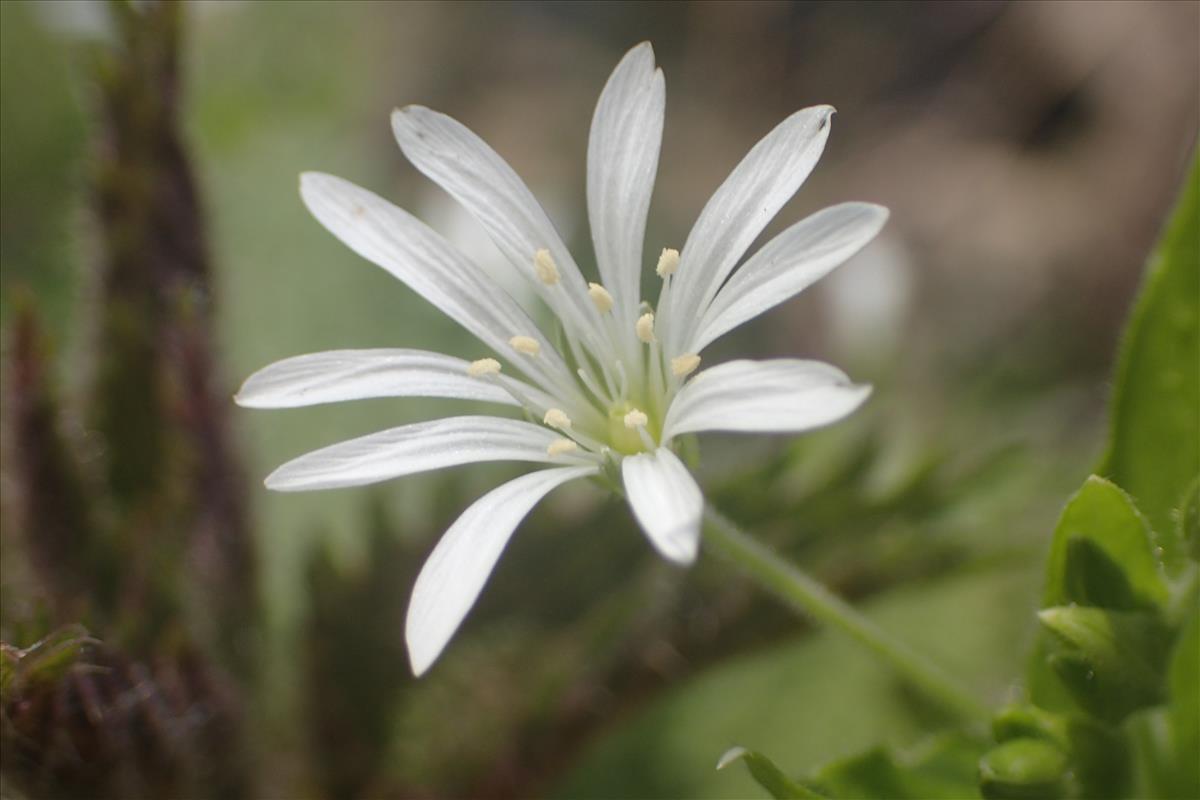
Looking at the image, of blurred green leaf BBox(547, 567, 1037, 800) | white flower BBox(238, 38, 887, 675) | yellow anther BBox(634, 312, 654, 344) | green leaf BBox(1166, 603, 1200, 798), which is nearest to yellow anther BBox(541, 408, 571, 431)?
white flower BBox(238, 38, 887, 675)

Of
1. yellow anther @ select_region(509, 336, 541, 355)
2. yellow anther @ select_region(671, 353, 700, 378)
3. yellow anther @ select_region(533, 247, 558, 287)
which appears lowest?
yellow anther @ select_region(671, 353, 700, 378)

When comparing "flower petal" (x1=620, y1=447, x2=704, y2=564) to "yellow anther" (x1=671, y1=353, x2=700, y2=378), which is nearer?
"flower petal" (x1=620, y1=447, x2=704, y2=564)

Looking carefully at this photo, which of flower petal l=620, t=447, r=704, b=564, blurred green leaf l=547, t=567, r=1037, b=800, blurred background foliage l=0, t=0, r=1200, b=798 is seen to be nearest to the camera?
flower petal l=620, t=447, r=704, b=564

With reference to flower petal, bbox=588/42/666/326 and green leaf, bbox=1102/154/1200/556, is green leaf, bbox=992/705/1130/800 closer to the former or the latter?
green leaf, bbox=1102/154/1200/556

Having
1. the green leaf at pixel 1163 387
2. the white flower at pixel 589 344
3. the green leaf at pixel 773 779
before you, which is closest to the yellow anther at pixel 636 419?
the white flower at pixel 589 344

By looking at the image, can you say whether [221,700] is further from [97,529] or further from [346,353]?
[346,353]

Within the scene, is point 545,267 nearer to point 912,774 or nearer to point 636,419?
point 636,419

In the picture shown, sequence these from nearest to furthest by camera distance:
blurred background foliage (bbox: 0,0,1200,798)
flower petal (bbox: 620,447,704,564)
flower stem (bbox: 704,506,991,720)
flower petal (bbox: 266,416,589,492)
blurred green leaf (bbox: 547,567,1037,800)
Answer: flower petal (bbox: 620,447,704,564), flower petal (bbox: 266,416,589,492), flower stem (bbox: 704,506,991,720), blurred background foliage (bbox: 0,0,1200,798), blurred green leaf (bbox: 547,567,1037,800)
